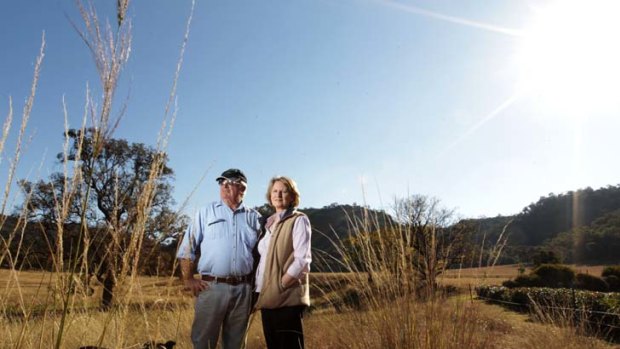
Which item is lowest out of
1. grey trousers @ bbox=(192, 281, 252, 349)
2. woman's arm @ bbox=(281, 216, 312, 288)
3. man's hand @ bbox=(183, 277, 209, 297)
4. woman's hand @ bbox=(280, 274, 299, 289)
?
grey trousers @ bbox=(192, 281, 252, 349)

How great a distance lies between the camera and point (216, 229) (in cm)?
283

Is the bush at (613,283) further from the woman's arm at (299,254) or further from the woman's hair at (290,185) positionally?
the woman's arm at (299,254)

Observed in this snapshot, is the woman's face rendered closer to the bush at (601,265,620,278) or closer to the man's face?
the man's face

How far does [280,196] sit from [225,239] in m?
0.50

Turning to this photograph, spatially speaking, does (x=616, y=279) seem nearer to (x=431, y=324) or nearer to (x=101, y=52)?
(x=431, y=324)

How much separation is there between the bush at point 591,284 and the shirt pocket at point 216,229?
2311 centimetres

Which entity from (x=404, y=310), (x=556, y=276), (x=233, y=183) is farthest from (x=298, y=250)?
(x=556, y=276)

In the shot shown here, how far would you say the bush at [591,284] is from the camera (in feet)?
67.3

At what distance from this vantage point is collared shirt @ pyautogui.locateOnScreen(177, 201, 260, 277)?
2.73 metres

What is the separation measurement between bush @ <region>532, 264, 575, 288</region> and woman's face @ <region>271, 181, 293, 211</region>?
23.9m

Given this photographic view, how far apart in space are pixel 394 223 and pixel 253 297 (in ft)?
3.76

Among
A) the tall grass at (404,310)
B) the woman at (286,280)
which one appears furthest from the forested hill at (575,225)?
the woman at (286,280)

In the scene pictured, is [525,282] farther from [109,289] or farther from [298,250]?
[109,289]

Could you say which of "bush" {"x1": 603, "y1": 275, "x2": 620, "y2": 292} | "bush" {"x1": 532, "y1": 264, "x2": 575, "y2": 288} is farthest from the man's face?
"bush" {"x1": 603, "y1": 275, "x2": 620, "y2": 292}
